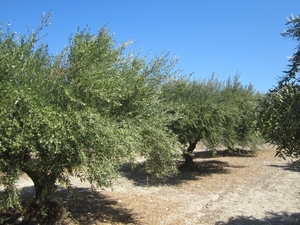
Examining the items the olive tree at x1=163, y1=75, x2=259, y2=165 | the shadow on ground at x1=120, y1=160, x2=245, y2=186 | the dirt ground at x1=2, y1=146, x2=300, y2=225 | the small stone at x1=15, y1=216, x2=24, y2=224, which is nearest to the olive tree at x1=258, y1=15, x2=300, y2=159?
the dirt ground at x1=2, y1=146, x2=300, y2=225

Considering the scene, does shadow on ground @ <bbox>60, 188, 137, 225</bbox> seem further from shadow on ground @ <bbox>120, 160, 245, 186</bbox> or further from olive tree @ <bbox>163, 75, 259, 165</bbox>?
olive tree @ <bbox>163, 75, 259, 165</bbox>

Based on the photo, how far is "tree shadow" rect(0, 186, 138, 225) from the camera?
864 centimetres

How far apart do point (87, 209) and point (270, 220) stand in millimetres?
6003

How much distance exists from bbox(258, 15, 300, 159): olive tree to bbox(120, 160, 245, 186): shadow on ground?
30.2ft

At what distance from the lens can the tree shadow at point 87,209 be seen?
864cm

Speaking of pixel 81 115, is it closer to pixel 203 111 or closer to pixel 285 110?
pixel 285 110

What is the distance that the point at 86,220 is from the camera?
28.9 feet

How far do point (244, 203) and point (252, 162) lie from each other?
33.9ft

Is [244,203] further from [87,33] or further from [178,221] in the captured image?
[87,33]

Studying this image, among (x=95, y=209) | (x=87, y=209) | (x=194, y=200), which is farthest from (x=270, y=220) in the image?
(x=87, y=209)

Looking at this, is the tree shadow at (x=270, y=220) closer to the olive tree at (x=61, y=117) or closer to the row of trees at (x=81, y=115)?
the row of trees at (x=81, y=115)

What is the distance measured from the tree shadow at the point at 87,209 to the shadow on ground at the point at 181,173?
2519 millimetres

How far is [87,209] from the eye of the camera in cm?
994

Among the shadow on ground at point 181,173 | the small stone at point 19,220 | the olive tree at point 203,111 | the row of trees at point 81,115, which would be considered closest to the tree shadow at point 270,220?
the row of trees at point 81,115
